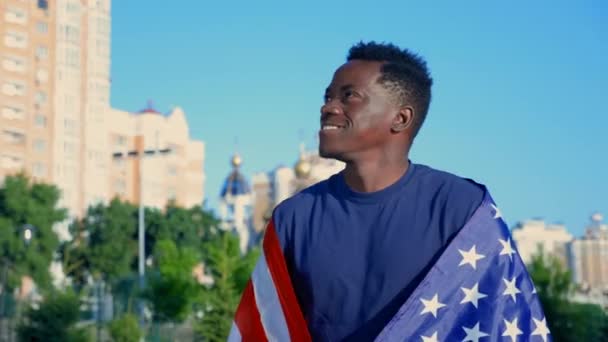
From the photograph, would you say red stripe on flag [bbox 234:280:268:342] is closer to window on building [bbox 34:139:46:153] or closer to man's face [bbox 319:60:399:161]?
man's face [bbox 319:60:399:161]

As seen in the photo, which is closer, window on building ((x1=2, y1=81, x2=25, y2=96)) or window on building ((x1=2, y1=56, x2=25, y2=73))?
window on building ((x1=2, y1=81, x2=25, y2=96))

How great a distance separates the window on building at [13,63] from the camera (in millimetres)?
65375

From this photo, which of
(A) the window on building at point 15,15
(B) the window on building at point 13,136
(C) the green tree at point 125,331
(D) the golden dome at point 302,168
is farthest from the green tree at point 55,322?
(D) the golden dome at point 302,168

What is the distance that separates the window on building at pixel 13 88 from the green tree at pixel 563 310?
43.5m

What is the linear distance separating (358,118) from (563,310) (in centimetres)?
2434

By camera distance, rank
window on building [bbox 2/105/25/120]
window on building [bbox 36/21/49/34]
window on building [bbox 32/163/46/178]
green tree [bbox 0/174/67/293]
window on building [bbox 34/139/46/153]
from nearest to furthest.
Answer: green tree [bbox 0/174/67/293]
window on building [bbox 2/105/25/120]
window on building [bbox 32/163/46/178]
window on building [bbox 34/139/46/153]
window on building [bbox 36/21/49/34]

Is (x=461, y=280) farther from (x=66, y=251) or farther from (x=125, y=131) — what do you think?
(x=125, y=131)

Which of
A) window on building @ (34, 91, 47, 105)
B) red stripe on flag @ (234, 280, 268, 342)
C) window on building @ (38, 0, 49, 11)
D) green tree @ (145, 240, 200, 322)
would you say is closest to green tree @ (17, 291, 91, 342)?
green tree @ (145, 240, 200, 322)

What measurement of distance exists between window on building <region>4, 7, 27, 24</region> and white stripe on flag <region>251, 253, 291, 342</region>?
6568 centimetres

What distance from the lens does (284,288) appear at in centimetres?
315

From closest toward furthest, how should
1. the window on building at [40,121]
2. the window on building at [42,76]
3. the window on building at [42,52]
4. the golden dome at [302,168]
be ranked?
1. the window on building at [40,121]
2. the window on building at [42,76]
3. the window on building at [42,52]
4. the golden dome at [302,168]

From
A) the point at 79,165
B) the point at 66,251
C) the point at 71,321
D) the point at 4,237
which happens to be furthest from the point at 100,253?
the point at 71,321

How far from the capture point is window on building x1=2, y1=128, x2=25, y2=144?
215 ft

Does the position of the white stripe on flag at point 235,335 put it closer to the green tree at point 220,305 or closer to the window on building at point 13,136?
the green tree at point 220,305
